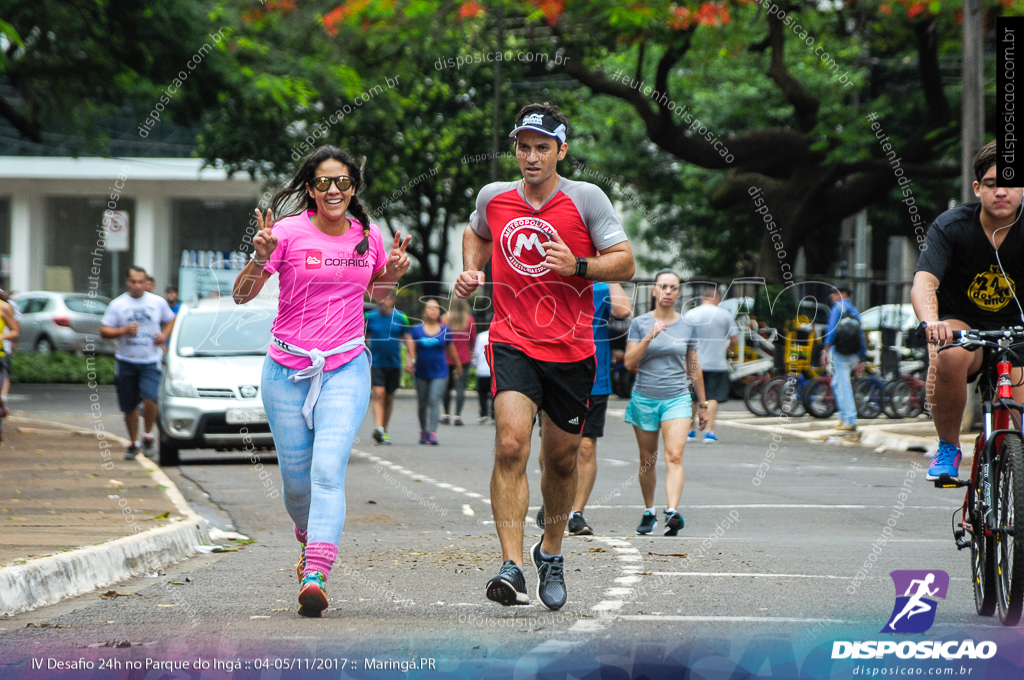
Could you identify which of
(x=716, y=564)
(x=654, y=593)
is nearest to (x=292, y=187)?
(x=654, y=593)

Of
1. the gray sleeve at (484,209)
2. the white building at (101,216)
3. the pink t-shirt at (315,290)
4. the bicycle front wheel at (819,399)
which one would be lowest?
the bicycle front wheel at (819,399)

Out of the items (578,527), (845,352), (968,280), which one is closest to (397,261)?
(968,280)

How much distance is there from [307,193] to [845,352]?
43.2 ft

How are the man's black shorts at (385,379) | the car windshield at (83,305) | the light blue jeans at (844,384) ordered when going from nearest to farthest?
the man's black shorts at (385,379) → the light blue jeans at (844,384) → the car windshield at (83,305)

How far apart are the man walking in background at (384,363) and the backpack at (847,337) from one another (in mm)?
5787

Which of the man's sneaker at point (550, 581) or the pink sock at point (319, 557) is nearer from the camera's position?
the pink sock at point (319, 557)

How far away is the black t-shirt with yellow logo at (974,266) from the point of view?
215 inches

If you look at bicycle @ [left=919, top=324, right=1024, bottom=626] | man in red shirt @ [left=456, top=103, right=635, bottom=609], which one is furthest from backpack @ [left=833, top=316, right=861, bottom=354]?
man in red shirt @ [left=456, top=103, right=635, bottom=609]

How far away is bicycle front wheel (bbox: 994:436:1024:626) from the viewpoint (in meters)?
4.62

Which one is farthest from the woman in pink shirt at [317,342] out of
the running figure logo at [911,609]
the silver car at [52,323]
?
the silver car at [52,323]

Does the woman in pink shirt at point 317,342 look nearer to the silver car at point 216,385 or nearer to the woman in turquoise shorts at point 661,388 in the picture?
the woman in turquoise shorts at point 661,388

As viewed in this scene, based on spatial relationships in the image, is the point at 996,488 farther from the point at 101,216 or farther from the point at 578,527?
the point at 101,216

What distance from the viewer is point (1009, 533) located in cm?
476

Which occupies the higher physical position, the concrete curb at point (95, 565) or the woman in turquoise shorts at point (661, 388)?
the woman in turquoise shorts at point (661, 388)
